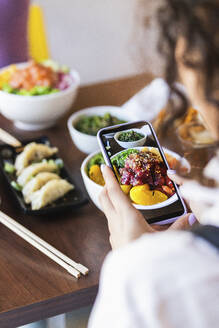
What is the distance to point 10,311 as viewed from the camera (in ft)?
2.65

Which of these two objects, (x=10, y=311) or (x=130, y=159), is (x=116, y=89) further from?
(x=10, y=311)

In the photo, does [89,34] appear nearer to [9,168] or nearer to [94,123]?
[94,123]

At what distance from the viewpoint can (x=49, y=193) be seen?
105cm

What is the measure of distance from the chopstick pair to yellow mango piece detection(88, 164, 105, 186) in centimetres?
18

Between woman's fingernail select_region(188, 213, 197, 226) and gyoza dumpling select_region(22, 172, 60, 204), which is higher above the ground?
gyoza dumpling select_region(22, 172, 60, 204)

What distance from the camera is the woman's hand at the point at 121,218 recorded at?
30.5 inches

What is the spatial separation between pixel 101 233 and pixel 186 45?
1.76ft

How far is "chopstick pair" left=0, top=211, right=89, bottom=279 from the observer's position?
879mm

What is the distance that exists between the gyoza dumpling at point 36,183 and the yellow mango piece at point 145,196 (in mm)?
273

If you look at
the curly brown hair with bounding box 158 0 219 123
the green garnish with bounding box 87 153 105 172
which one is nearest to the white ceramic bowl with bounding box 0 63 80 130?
the green garnish with bounding box 87 153 105 172

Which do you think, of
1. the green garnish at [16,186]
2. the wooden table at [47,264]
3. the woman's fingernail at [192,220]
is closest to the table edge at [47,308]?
the wooden table at [47,264]

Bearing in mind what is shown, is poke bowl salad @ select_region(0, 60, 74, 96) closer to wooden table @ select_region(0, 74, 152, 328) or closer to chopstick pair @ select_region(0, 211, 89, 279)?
wooden table @ select_region(0, 74, 152, 328)

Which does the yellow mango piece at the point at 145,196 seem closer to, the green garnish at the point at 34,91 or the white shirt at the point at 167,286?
the white shirt at the point at 167,286

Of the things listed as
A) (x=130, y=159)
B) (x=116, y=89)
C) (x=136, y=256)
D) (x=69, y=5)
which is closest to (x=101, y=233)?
(x=130, y=159)
